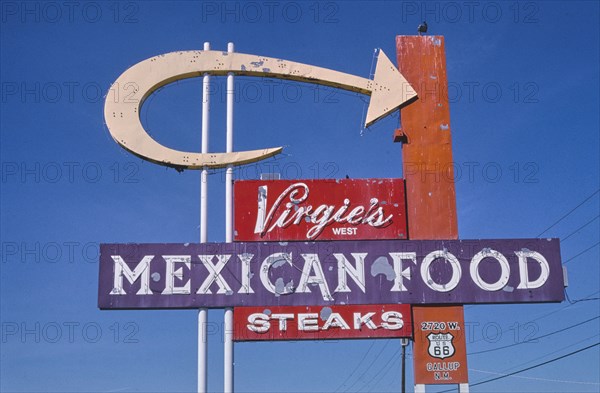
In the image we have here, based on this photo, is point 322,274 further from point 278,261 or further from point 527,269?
point 527,269

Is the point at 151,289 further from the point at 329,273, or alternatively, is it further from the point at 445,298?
the point at 445,298

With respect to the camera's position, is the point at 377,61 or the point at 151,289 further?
the point at 377,61

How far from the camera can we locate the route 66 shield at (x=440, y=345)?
58.3 ft

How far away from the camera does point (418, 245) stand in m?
18.5

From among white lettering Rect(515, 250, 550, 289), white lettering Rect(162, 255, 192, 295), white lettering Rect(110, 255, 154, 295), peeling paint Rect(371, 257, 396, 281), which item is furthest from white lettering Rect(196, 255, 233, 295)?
white lettering Rect(515, 250, 550, 289)

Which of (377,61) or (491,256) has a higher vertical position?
(377,61)

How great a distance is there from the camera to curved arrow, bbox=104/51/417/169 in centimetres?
1895

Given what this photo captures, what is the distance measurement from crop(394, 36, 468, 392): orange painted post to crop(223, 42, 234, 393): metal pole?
3.47 metres

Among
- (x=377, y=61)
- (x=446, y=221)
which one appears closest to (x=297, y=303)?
(x=446, y=221)

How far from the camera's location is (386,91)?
63.3ft

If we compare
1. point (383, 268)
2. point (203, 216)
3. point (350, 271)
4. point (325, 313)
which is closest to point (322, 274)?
point (350, 271)

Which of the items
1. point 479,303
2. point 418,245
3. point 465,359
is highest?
point 418,245

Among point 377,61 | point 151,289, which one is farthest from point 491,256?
point 151,289

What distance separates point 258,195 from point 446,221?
388cm
